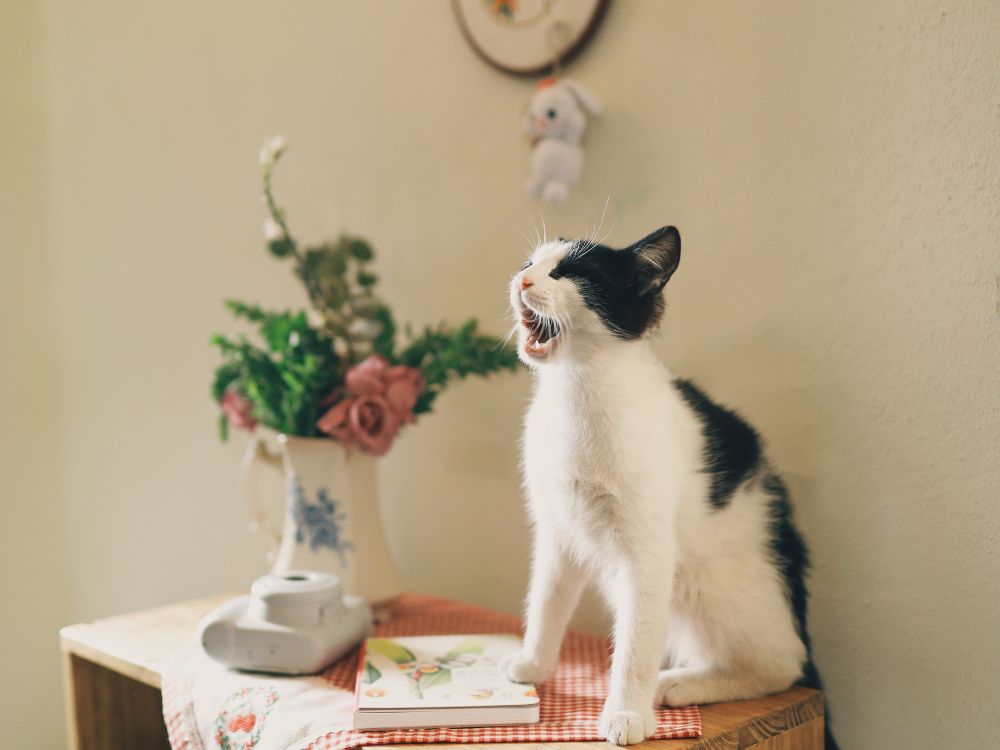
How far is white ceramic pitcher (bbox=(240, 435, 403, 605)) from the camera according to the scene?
1103 mm

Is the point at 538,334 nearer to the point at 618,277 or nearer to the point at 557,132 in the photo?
the point at 618,277

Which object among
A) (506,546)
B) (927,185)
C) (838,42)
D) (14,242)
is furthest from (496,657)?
(14,242)

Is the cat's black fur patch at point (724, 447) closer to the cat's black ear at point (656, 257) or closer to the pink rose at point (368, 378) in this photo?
the cat's black ear at point (656, 257)

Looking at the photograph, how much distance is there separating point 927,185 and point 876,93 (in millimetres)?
118

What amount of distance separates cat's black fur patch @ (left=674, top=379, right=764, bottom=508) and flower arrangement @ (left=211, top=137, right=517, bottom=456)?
339 mm

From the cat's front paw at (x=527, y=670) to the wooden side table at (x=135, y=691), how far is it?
17cm

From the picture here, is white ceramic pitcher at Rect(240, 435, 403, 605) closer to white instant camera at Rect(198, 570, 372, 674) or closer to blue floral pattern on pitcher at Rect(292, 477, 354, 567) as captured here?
blue floral pattern on pitcher at Rect(292, 477, 354, 567)

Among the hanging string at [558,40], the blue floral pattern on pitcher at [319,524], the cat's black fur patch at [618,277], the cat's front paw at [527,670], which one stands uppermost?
the hanging string at [558,40]

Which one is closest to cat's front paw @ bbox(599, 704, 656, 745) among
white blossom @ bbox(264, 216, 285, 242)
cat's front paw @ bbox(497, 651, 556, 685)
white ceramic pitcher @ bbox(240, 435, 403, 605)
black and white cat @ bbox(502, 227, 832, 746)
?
black and white cat @ bbox(502, 227, 832, 746)

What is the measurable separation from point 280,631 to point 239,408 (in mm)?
402

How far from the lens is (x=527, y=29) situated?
114cm

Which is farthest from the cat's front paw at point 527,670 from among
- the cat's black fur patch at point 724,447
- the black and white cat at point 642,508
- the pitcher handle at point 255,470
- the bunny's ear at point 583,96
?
the bunny's ear at point 583,96

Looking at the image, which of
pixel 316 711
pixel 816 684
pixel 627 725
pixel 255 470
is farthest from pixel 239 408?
pixel 816 684

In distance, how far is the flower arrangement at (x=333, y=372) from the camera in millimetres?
1071
